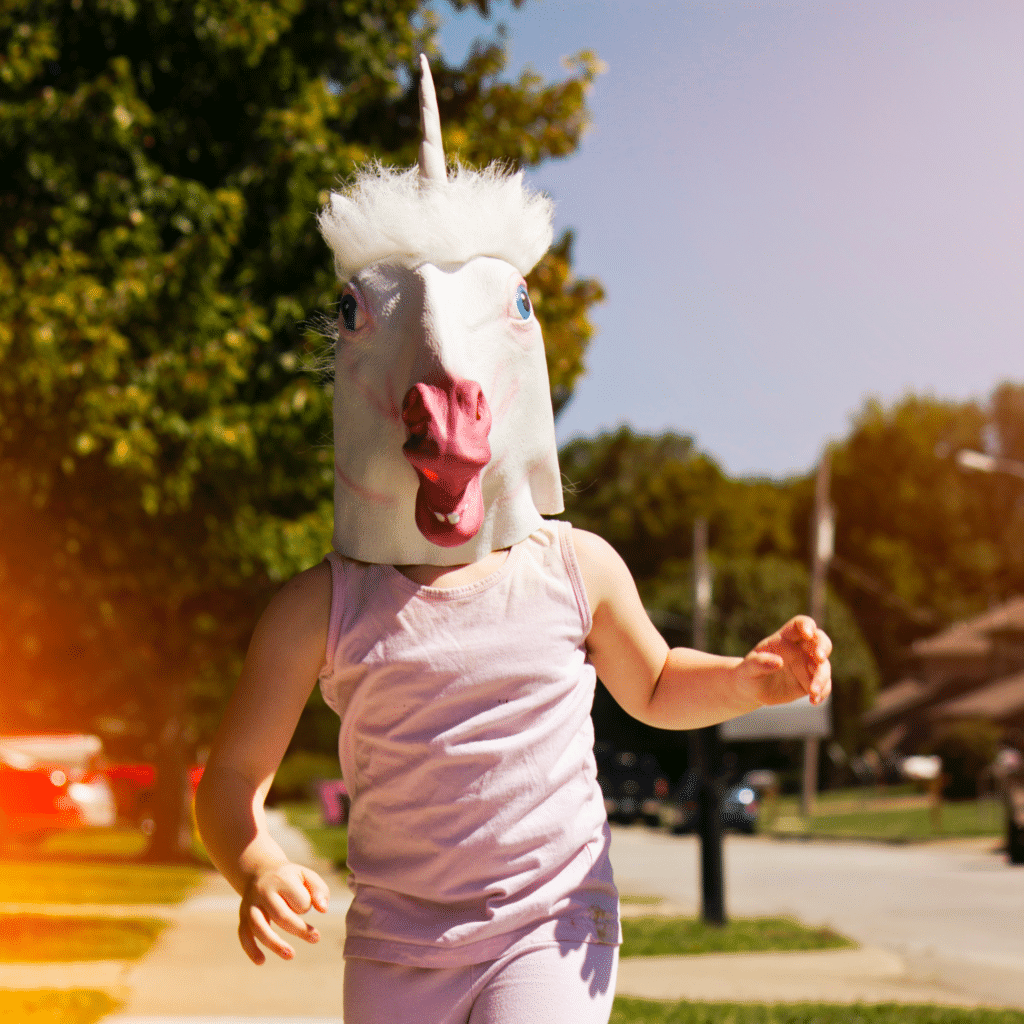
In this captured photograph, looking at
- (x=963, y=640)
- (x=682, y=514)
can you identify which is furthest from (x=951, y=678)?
(x=682, y=514)

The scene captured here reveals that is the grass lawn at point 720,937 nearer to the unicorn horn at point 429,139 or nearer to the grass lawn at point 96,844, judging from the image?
the unicorn horn at point 429,139

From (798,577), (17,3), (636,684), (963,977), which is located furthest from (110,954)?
(798,577)

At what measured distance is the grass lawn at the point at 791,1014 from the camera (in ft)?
19.1

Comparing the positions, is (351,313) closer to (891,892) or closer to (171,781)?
(891,892)

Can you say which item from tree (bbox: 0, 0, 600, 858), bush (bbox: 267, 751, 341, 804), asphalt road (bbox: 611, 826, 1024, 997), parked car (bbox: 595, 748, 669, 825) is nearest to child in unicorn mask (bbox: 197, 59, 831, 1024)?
tree (bbox: 0, 0, 600, 858)

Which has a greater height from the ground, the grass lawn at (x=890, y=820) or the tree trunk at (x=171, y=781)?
the tree trunk at (x=171, y=781)

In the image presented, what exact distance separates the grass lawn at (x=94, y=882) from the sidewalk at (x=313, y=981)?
Answer: 328cm

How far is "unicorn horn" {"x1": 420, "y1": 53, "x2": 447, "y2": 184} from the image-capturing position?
2.77m

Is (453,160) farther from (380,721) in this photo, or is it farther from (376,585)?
(380,721)

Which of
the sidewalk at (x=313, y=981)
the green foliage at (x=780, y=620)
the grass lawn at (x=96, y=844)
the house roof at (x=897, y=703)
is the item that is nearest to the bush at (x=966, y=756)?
the green foliage at (x=780, y=620)

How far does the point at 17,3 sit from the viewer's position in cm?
827

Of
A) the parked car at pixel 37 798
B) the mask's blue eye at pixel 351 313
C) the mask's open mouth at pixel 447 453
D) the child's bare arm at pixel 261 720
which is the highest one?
the mask's blue eye at pixel 351 313

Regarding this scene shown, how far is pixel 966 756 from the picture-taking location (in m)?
33.2

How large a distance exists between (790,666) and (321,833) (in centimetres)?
2434
